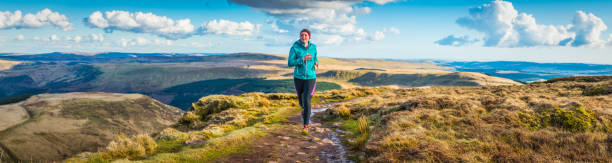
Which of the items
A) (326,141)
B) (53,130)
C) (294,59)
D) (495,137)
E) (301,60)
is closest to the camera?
(495,137)

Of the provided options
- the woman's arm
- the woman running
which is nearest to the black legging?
the woman running

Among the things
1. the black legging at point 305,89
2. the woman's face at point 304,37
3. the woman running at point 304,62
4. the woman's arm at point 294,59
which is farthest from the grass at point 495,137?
the woman's face at point 304,37

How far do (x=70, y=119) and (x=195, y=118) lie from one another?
725 feet

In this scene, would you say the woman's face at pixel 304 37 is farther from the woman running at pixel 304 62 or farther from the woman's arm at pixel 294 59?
the woman's arm at pixel 294 59

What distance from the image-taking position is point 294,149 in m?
7.62

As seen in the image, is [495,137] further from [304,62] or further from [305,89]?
[304,62]

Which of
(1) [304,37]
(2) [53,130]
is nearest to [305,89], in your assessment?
(1) [304,37]

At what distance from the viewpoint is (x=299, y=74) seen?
30.6 ft

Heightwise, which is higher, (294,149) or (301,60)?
(301,60)

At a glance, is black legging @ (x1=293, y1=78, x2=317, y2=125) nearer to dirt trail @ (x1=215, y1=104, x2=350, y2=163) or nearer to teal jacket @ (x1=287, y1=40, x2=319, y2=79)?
teal jacket @ (x1=287, y1=40, x2=319, y2=79)

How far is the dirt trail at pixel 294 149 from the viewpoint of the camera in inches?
265

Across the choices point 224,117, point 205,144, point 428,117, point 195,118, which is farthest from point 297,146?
point 195,118

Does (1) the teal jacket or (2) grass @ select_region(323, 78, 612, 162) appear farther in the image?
(1) the teal jacket

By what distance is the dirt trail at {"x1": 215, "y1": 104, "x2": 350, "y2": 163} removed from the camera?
6.73m
